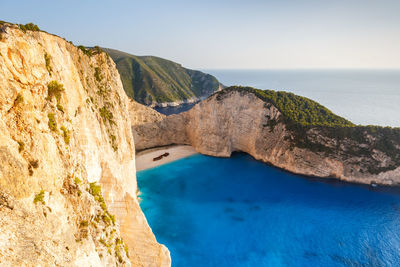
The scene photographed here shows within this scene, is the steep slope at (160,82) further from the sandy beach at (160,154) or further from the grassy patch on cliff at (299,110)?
the grassy patch on cliff at (299,110)

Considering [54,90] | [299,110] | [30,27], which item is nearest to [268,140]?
[299,110]

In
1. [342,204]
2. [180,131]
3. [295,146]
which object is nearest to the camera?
[342,204]

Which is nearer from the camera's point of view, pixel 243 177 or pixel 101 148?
pixel 101 148

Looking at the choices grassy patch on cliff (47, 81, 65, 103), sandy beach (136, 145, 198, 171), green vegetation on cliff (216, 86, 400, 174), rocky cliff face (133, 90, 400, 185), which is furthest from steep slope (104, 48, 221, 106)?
grassy patch on cliff (47, 81, 65, 103)

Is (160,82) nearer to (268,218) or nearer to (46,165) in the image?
(268,218)

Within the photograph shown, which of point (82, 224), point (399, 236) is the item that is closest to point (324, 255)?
point (399, 236)

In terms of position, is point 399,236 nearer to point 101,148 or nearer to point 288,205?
point 288,205

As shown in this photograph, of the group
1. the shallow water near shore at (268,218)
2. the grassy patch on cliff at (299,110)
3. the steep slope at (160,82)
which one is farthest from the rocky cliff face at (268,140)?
the steep slope at (160,82)
